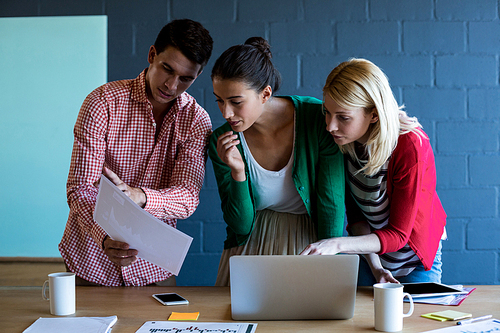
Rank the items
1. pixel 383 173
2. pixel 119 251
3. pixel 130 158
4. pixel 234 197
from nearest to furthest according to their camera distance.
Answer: pixel 119 251, pixel 383 173, pixel 234 197, pixel 130 158

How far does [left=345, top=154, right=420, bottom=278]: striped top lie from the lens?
5.03 feet

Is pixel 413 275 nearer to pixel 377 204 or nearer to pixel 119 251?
pixel 377 204

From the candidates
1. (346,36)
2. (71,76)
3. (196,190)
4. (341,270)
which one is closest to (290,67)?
(346,36)

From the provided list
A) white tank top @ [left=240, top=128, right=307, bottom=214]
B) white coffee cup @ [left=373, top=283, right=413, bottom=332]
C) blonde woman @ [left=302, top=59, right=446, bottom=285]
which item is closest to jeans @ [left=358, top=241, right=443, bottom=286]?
blonde woman @ [left=302, top=59, right=446, bottom=285]

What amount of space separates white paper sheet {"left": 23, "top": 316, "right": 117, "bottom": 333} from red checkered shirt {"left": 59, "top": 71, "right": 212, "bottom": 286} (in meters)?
0.58

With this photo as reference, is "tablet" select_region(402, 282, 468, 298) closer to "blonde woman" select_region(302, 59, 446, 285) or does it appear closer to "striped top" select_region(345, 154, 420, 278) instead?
"blonde woman" select_region(302, 59, 446, 285)

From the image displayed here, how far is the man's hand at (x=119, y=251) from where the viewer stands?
131cm

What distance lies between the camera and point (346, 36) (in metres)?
2.36

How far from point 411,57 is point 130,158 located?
1.56 m

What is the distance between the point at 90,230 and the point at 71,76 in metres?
1.18

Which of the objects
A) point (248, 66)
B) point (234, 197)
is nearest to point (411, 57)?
point (248, 66)

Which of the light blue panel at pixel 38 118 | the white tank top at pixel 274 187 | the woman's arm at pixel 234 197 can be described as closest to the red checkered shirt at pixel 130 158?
the woman's arm at pixel 234 197

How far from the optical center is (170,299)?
126cm

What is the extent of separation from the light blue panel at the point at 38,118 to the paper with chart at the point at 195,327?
5.36ft
